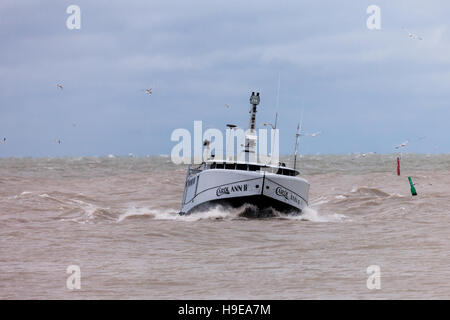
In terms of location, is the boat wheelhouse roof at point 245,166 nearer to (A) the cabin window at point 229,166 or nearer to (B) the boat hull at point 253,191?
(A) the cabin window at point 229,166

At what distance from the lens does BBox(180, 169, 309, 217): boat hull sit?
116 ft

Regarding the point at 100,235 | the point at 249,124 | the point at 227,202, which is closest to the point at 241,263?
the point at 100,235

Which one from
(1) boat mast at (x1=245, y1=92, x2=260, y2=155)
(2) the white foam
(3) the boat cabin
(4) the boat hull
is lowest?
(2) the white foam

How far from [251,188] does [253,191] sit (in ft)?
0.60

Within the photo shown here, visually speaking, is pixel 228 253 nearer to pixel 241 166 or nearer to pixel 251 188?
pixel 251 188

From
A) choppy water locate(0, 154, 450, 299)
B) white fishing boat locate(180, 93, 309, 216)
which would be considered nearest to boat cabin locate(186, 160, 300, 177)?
white fishing boat locate(180, 93, 309, 216)

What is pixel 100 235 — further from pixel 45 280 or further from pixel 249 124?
pixel 249 124

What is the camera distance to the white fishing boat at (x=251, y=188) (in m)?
35.4

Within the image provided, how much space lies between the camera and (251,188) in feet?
116

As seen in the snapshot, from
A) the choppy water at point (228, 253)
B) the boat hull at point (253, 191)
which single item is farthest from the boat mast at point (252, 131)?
the choppy water at point (228, 253)

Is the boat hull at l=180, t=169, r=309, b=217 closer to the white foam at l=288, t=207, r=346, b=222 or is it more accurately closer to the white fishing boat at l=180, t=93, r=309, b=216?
the white fishing boat at l=180, t=93, r=309, b=216

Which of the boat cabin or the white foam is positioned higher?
the boat cabin

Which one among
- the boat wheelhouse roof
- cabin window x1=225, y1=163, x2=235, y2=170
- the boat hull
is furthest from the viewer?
cabin window x1=225, y1=163, x2=235, y2=170

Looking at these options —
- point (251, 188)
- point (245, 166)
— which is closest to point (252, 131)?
point (245, 166)
